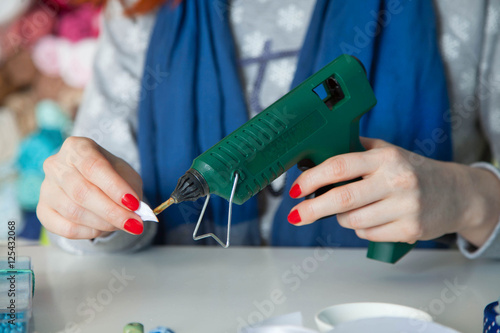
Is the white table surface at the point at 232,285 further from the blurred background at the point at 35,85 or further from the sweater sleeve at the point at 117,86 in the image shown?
the blurred background at the point at 35,85

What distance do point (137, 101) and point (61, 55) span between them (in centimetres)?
29

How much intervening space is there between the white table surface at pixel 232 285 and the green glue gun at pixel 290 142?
0.06 m

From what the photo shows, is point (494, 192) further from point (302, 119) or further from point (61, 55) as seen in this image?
point (61, 55)

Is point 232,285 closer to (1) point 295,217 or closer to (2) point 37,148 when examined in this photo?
(1) point 295,217

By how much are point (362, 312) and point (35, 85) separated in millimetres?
904

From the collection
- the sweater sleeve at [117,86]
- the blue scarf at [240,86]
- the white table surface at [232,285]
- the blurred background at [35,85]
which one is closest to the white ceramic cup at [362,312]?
the white table surface at [232,285]

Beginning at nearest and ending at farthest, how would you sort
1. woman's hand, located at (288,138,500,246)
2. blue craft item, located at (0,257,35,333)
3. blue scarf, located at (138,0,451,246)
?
blue craft item, located at (0,257,35,333)
woman's hand, located at (288,138,500,246)
blue scarf, located at (138,0,451,246)

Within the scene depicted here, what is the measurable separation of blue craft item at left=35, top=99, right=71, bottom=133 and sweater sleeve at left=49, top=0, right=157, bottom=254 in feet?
0.62

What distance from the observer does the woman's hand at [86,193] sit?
1.76 ft

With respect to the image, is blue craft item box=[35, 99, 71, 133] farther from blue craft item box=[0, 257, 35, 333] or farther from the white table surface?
blue craft item box=[0, 257, 35, 333]

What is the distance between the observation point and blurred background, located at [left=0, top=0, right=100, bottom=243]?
1.06 metres

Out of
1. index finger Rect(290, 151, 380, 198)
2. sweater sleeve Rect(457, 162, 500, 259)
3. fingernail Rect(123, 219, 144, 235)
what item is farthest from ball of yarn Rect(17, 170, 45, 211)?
sweater sleeve Rect(457, 162, 500, 259)

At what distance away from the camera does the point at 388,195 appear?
56 centimetres

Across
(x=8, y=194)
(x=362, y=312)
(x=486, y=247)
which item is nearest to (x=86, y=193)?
(x=362, y=312)
